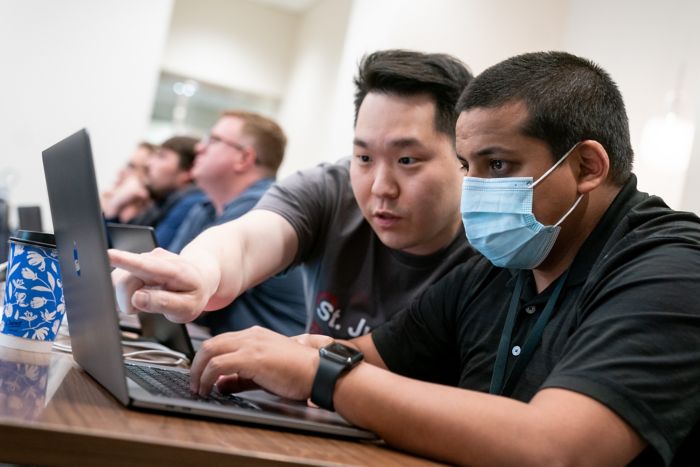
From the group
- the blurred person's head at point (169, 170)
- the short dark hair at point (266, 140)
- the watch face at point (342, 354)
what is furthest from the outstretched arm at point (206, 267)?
the blurred person's head at point (169, 170)

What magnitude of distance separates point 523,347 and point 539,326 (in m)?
0.04

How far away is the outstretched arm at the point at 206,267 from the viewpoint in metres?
1.05

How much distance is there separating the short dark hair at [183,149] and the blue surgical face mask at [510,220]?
3.82 metres

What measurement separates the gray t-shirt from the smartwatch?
0.72m

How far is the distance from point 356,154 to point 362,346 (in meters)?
0.48

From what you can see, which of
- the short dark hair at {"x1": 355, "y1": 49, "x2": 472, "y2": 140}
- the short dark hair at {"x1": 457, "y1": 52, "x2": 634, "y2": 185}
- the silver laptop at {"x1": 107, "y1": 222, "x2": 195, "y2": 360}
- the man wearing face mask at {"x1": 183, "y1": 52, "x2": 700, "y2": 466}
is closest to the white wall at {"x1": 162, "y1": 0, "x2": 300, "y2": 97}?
the silver laptop at {"x1": 107, "y1": 222, "x2": 195, "y2": 360}

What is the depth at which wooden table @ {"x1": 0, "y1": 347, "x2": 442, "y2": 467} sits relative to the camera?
631 mm

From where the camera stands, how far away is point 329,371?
0.92m

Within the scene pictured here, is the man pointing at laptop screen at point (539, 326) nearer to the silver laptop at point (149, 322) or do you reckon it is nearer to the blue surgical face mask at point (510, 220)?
the blue surgical face mask at point (510, 220)

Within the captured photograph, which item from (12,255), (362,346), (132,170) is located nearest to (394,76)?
(362,346)

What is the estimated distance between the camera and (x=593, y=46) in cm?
426

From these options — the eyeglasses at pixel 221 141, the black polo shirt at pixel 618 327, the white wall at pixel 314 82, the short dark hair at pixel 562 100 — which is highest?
the white wall at pixel 314 82

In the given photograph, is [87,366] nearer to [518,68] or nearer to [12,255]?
[12,255]

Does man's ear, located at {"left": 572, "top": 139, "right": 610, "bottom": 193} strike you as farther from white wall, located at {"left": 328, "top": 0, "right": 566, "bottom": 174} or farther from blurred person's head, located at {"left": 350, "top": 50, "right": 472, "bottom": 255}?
white wall, located at {"left": 328, "top": 0, "right": 566, "bottom": 174}
